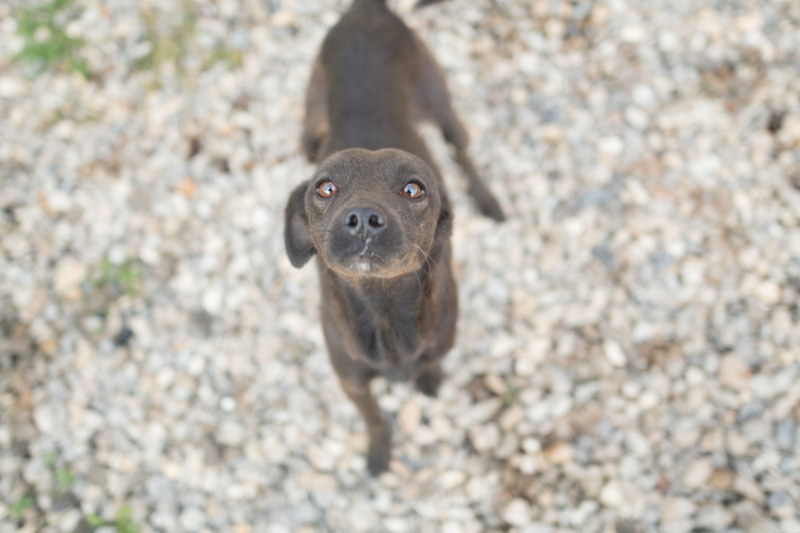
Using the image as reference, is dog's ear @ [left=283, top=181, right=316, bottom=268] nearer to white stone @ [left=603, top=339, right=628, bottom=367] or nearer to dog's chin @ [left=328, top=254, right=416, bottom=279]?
dog's chin @ [left=328, top=254, right=416, bottom=279]

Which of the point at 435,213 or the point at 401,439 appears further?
the point at 401,439

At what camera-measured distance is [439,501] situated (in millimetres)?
3941

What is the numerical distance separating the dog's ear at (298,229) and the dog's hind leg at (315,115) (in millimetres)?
1081

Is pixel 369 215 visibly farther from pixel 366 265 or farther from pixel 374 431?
pixel 374 431

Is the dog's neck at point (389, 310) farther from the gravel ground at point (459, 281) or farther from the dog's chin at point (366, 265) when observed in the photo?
the gravel ground at point (459, 281)

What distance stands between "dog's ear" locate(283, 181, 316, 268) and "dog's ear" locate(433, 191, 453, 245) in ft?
2.44

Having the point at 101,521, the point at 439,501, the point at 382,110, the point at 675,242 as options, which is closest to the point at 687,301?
the point at 675,242

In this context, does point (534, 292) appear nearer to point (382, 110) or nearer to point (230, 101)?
point (382, 110)

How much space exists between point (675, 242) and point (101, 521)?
510 cm

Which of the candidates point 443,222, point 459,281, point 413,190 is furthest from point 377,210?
point 459,281

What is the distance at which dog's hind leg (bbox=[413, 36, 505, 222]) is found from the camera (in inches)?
169

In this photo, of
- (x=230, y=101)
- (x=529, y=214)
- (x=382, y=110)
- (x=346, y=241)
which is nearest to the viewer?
(x=346, y=241)

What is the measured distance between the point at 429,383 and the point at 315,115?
2379mm

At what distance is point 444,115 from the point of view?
441cm
